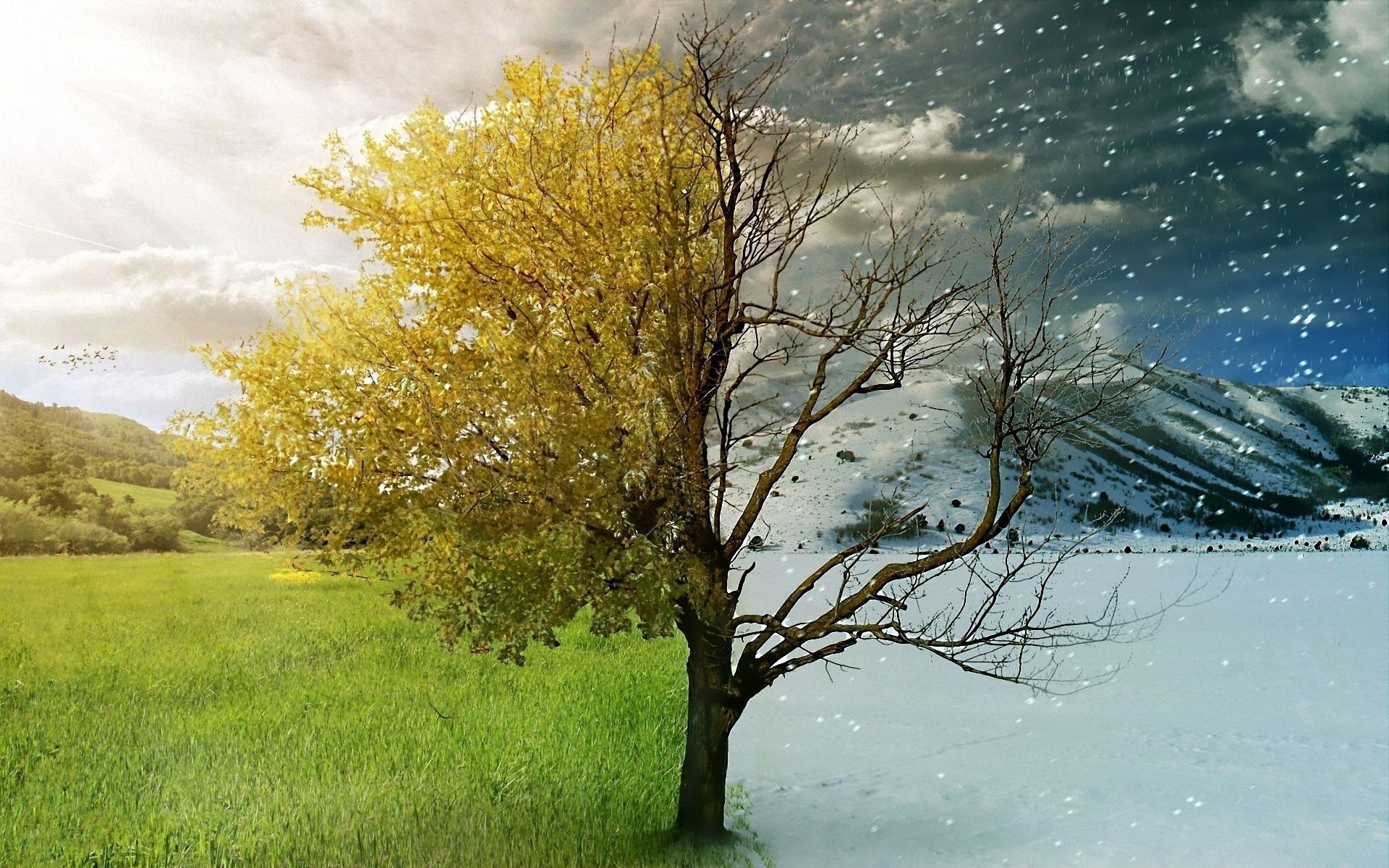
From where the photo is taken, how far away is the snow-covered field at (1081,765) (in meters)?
10.8

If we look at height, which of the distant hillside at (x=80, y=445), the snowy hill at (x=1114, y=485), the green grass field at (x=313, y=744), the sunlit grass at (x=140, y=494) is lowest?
the green grass field at (x=313, y=744)

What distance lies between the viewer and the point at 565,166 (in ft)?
24.6

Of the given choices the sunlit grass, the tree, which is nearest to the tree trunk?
the tree

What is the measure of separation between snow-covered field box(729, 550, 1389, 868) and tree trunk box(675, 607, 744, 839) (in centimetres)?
127

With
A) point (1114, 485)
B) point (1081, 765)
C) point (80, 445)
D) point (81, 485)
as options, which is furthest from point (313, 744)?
point (1114, 485)

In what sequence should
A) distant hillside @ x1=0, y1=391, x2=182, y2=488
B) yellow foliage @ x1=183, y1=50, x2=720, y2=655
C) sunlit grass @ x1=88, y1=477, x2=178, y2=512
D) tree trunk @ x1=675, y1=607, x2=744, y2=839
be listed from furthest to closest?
sunlit grass @ x1=88, y1=477, x2=178, y2=512
distant hillside @ x1=0, y1=391, x2=182, y2=488
tree trunk @ x1=675, y1=607, x2=744, y2=839
yellow foliage @ x1=183, y1=50, x2=720, y2=655

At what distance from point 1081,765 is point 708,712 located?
10.7 metres

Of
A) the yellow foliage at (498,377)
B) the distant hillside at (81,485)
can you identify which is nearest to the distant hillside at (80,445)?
the distant hillside at (81,485)

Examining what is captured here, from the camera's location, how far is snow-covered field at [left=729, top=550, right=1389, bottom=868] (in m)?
10.8

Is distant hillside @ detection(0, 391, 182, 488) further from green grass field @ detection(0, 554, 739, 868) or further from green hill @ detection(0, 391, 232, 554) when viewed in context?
green grass field @ detection(0, 554, 739, 868)

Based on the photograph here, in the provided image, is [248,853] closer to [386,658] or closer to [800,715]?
[386,658]

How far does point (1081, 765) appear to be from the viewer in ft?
51.5

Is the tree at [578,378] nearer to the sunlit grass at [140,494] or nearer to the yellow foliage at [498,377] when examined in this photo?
the yellow foliage at [498,377]

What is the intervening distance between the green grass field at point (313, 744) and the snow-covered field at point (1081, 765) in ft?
7.62
